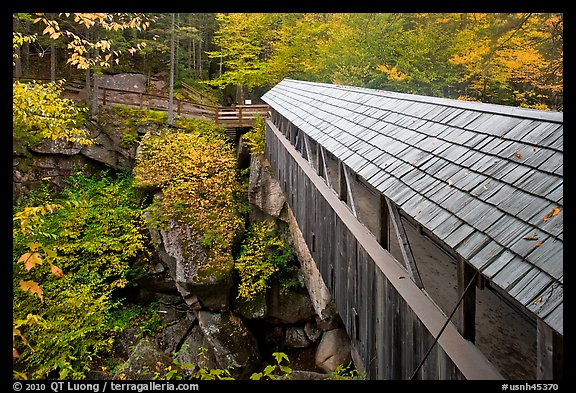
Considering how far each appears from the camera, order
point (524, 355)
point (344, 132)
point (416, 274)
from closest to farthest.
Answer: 1. point (524, 355)
2. point (416, 274)
3. point (344, 132)

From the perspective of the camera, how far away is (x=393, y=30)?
60.1 feet

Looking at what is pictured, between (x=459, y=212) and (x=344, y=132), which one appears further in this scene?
(x=344, y=132)

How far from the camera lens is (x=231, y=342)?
36.9 feet

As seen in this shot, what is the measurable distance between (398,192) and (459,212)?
83 centimetres

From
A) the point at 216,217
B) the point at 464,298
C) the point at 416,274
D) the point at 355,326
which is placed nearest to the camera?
the point at 464,298

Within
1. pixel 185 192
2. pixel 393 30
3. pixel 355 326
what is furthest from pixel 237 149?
pixel 355 326

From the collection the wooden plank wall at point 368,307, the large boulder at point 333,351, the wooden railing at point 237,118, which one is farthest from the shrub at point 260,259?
the wooden railing at point 237,118

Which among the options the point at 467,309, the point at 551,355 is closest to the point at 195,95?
the point at 467,309

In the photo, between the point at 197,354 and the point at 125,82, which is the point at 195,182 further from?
the point at 125,82

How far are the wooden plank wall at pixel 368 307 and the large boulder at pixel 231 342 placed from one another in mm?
4893

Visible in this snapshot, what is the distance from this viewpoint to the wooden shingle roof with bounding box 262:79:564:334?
2191mm

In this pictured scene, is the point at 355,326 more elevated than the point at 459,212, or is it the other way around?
the point at 459,212

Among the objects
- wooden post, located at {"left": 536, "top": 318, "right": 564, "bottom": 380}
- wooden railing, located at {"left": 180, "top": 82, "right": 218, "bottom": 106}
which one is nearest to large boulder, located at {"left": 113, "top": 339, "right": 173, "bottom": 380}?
wooden post, located at {"left": 536, "top": 318, "right": 564, "bottom": 380}

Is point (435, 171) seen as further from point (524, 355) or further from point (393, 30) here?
point (393, 30)
